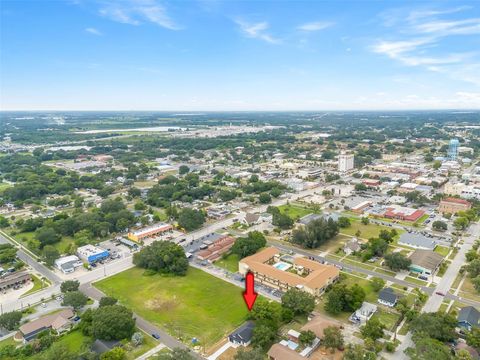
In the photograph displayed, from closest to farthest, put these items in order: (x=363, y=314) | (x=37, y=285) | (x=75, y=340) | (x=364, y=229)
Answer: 1. (x=75, y=340)
2. (x=363, y=314)
3. (x=37, y=285)
4. (x=364, y=229)

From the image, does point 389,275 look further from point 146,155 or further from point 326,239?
point 146,155

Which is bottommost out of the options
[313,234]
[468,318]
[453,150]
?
[468,318]

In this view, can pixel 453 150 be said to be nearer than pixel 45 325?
No

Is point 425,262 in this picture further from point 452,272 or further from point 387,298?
point 387,298

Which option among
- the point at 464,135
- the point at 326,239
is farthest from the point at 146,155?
the point at 464,135

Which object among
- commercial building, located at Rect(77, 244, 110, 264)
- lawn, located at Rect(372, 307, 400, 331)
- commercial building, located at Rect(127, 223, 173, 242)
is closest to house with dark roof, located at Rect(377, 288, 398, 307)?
lawn, located at Rect(372, 307, 400, 331)

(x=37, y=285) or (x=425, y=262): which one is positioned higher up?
(x=425, y=262)

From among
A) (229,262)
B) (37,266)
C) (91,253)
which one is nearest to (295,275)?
(229,262)

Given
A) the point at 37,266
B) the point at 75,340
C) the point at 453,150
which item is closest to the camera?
the point at 75,340
